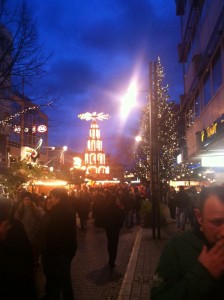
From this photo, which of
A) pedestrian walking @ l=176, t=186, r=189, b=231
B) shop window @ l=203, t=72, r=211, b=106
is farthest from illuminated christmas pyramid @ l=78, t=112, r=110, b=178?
pedestrian walking @ l=176, t=186, r=189, b=231

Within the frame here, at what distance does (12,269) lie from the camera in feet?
10.5

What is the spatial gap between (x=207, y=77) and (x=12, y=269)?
84.1 ft

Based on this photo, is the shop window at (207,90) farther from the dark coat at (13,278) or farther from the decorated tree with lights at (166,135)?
the dark coat at (13,278)

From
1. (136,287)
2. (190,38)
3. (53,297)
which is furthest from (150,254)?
(190,38)

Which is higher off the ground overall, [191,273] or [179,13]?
[179,13]

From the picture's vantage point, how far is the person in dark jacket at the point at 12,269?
308 cm

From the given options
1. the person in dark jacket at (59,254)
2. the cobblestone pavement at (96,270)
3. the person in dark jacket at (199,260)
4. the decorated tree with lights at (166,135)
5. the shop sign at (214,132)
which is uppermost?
the decorated tree with lights at (166,135)

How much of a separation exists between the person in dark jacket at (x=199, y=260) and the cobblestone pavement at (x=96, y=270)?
610 cm

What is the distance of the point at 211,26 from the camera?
23.3 metres

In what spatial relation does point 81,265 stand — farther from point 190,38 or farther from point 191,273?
point 190,38

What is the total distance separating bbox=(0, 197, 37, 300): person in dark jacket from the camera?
3080 millimetres

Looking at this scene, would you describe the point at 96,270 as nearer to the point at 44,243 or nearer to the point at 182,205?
the point at 44,243

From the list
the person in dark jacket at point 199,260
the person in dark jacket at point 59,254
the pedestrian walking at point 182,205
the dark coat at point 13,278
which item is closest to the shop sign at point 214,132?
the person in dark jacket at point 59,254

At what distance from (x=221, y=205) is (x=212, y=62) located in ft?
76.4
